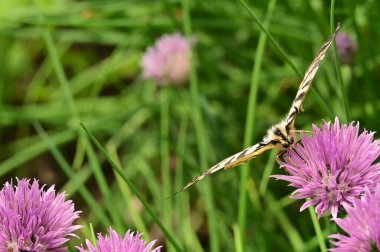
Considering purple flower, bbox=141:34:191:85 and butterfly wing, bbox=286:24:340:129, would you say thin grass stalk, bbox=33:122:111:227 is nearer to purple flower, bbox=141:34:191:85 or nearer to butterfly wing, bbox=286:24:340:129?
purple flower, bbox=141:34:191:85

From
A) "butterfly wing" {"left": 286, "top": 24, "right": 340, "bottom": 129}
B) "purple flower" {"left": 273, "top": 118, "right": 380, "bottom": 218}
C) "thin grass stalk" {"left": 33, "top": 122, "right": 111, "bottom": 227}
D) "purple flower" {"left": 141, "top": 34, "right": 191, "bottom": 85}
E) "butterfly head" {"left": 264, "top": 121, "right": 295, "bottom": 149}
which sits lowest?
"purple flower" {"left": 273, "top": 118, "right": 380, "bottom": 218}

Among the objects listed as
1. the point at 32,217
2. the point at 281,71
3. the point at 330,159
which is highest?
the point at 281,71

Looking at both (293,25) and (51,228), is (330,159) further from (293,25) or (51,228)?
(293,25)

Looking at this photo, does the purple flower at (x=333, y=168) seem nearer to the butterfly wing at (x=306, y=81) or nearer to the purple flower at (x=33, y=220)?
the butterfly wing at (x=306, y=81)

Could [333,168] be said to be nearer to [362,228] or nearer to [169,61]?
[362,228]

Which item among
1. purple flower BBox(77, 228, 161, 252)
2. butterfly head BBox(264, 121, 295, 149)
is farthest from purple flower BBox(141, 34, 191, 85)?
purple flower BBox(77, 228, 161, 252)

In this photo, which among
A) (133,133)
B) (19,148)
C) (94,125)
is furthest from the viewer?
(19,148)

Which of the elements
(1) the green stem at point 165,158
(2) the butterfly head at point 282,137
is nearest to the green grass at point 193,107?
(1) the green stem at point 165,158

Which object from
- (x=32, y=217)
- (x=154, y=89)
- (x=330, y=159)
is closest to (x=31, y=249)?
(x=32, y=217)
